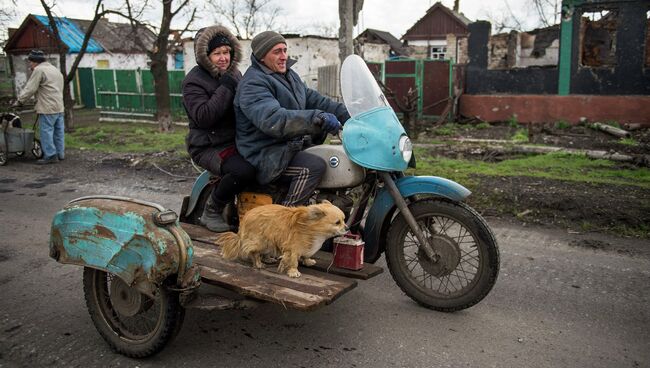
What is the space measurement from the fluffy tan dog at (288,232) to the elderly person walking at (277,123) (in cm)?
37

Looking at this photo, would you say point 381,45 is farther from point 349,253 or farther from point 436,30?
point 349,253

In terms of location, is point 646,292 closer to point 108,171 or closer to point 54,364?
point 54,364

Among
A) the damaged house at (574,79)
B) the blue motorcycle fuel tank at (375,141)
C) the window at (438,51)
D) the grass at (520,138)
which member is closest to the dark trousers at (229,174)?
the blue motorcycle fuel tank at (375,141)

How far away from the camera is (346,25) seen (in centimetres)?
1080

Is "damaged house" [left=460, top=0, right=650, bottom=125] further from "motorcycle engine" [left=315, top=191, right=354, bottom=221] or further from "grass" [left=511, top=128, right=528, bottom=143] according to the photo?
"motorcycle engine" [left=315, top=191, right=354, bottom=221]

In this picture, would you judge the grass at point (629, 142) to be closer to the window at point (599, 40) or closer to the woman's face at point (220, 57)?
the window at point (599, 40)

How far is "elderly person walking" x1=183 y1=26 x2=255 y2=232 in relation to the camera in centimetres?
430

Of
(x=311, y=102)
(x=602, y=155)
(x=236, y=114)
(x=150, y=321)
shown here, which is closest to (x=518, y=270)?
(x=311, y=102)

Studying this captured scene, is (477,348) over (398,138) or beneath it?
beneath

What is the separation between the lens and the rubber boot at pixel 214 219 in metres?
4.56

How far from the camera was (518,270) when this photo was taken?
195 inches

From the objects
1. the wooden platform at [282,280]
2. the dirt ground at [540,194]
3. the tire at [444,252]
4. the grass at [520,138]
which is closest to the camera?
the wooden platform at [282,280]

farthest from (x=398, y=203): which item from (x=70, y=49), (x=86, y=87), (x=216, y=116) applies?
(x=70, y=49)

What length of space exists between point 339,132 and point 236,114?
2.75ft
